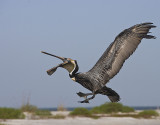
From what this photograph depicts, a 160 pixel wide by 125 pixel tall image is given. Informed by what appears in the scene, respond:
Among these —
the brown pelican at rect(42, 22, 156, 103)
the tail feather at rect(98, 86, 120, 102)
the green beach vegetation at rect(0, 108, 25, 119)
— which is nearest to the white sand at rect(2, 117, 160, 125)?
the green beach vegetation at rect(0, 108, 25, 119)

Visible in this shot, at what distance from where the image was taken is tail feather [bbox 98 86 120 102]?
15.8ft

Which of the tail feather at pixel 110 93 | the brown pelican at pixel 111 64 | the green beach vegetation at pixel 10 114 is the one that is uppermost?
the green beach vegetation at pixel 10 114

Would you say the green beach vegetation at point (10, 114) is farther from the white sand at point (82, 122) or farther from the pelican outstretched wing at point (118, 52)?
the pelican outstretched wing at point (118, 52)

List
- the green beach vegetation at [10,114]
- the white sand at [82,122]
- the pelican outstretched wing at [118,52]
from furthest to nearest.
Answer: the green beach vegetation at [10,114] → the white sand at [82,122] → the pelican outstretched wing at [118,52]

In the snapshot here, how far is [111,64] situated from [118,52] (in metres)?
0.21

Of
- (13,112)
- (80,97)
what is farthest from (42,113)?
(80,97)

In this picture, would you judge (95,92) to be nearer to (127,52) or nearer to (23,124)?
(127,52)

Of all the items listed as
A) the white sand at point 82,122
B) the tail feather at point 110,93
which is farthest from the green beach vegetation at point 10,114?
the tail feather at point 110,93

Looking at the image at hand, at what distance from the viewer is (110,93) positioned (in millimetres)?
4914

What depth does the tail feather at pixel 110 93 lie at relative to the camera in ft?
15.8

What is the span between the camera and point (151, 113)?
27312 mm

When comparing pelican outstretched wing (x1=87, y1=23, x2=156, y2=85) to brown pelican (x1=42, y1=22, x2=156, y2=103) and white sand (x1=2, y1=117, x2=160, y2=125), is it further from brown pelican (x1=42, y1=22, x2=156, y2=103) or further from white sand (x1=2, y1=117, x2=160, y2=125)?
white sand (x1=2, y1=117, x2=160, y2=125)

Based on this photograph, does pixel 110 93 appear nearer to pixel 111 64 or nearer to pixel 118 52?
pixel 111 64

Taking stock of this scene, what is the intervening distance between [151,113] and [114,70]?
76.6ft
